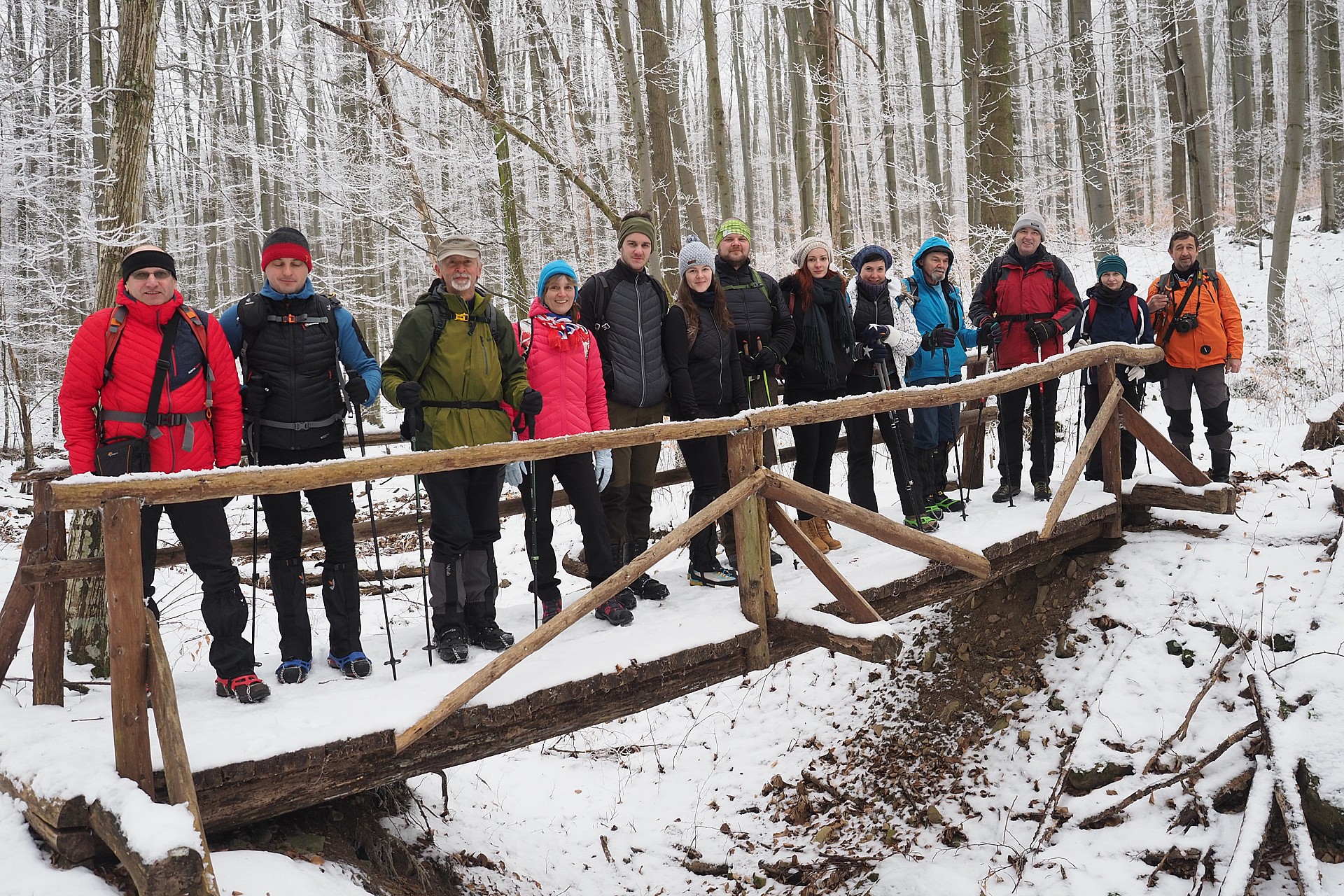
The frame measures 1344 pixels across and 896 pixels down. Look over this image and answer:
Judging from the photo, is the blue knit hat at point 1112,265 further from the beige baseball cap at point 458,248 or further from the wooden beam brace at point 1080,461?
the beige baseball cap at point 458,248

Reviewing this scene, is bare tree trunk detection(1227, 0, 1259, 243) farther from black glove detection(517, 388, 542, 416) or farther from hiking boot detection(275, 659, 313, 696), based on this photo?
hiking boot detection(275, 659, 313, 696)

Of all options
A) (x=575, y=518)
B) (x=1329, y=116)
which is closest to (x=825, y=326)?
(x=575, y=518)

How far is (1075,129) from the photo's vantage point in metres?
26.8

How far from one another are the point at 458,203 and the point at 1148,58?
2399 cm

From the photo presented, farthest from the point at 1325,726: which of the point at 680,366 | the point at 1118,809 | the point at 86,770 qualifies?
the point at 86,770

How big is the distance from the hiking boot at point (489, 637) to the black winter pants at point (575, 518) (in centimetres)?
29

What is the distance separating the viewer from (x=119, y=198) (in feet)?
18.9

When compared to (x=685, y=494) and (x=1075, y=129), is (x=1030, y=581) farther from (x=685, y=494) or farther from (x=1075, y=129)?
(x=1075, y=129)

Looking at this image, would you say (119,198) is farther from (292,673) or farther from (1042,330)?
(1042,330)

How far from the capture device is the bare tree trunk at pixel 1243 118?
2003 cm

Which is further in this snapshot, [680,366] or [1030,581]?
[1030,581]

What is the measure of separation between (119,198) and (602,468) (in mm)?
3822

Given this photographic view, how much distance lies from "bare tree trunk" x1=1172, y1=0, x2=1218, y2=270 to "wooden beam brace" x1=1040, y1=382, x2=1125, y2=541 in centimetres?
655

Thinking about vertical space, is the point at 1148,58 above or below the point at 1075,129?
above
